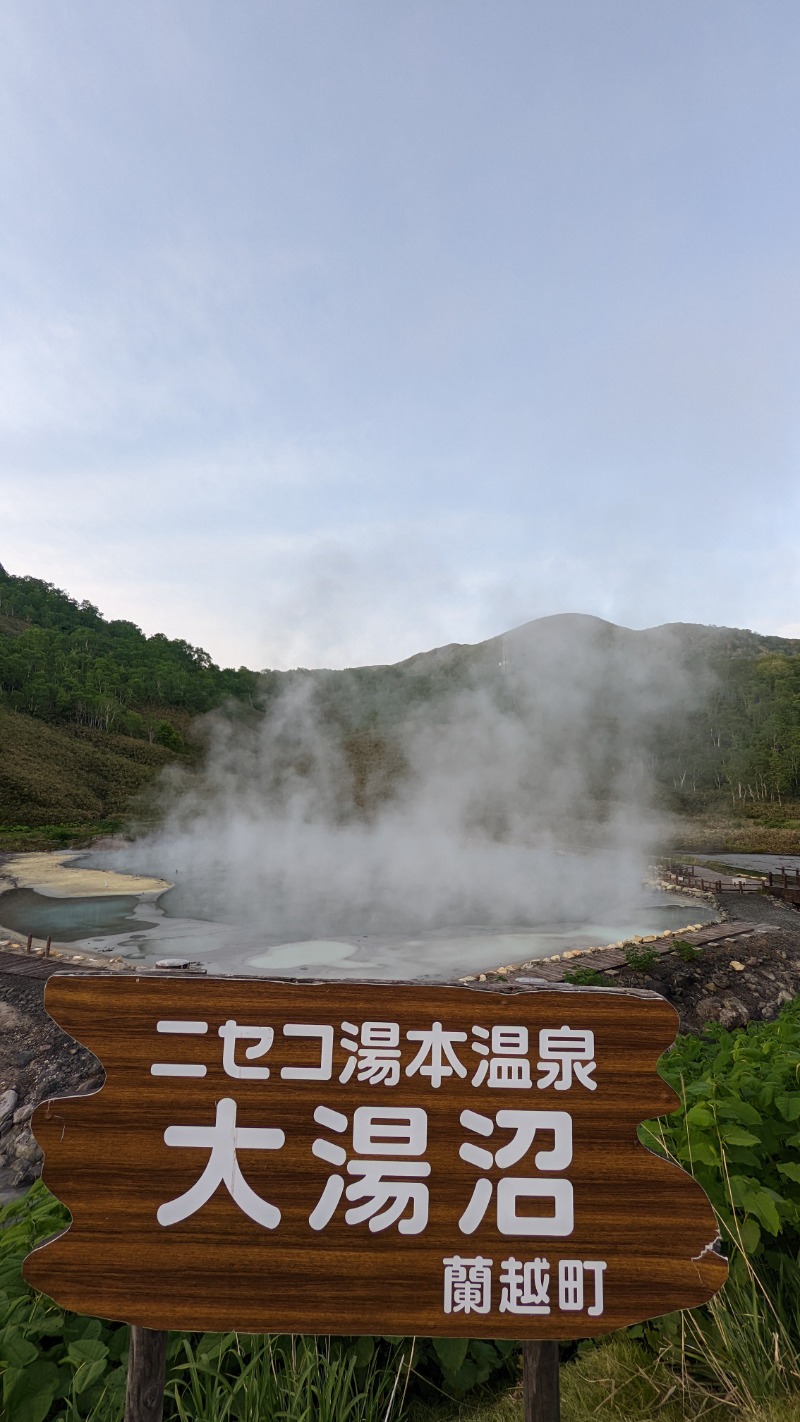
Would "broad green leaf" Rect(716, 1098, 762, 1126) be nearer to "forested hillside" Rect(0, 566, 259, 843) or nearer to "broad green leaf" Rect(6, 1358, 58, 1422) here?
"broad green leaf" Rect(6, 1358, 58, 1422)

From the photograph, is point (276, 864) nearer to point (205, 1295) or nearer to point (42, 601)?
point (205, 1295)

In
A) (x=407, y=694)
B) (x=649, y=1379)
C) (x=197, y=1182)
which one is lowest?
(x=649, y=1379)

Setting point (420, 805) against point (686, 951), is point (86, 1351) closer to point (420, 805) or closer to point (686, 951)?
point (686, 951)

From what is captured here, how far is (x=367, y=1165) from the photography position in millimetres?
1775

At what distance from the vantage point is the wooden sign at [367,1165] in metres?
1.71

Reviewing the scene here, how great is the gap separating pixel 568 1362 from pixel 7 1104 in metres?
6.93

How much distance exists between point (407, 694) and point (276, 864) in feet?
166

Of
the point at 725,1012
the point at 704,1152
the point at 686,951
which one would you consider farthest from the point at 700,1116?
the point at 686,951

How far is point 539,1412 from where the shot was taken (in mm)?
1733

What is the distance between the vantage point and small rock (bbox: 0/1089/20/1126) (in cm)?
680

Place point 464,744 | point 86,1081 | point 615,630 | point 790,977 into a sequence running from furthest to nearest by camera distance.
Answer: point 615,630 → point 464,744 → point 790,977 → point 86,1081

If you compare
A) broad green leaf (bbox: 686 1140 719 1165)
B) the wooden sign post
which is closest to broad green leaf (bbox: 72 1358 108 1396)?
the wooden sign post

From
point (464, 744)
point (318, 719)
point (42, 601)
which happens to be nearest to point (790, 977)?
point (464, 744)

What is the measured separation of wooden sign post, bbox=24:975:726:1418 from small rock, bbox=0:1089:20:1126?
21.8 feet
